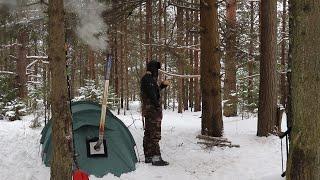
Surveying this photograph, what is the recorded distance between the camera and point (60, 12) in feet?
19.8

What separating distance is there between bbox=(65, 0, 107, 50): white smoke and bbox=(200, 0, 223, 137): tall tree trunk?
95.4 inches

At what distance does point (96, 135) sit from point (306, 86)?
443 cm

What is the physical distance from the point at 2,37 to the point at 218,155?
17.2 ft

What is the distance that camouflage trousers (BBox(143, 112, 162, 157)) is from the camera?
26.6ft

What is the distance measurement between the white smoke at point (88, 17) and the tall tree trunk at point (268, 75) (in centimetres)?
384

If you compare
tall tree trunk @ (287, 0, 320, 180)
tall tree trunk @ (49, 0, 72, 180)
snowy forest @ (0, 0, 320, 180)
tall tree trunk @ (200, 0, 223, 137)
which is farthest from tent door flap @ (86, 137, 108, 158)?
tall tree trunk @ (287, 0, 320, 180)

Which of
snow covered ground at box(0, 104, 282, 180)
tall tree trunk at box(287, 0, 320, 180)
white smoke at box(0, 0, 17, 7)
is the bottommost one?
snow covered ground at box(0, 104, 282, 180)

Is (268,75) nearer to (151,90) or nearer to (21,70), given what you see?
(151,90)

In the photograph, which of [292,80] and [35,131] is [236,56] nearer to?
[35,131]

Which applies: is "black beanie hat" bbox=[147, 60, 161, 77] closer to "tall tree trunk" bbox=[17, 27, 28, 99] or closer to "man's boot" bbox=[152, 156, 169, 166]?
"man's boot" bbox=[152, 156, 169, 166]

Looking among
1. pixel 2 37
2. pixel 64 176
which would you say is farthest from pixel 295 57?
pixel 2 37

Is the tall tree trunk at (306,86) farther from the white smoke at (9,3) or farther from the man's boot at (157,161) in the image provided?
the white smoke at (9,3)

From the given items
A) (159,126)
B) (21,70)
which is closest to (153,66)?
(159,126)

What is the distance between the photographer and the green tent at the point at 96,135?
25.0 feet
